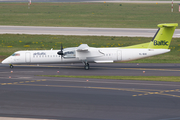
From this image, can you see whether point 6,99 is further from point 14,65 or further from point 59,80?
point 14,65

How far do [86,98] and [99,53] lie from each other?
14.6 m

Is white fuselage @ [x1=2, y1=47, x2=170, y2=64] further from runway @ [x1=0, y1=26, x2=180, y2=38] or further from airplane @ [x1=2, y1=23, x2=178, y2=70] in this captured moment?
runway @ [x1=0, y1=26, x2=180, y2=38]

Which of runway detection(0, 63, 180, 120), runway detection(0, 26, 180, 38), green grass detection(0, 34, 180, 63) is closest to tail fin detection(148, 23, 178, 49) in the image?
runway detection(0, 63, 180, 120)

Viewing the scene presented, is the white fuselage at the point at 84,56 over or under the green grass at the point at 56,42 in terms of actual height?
under

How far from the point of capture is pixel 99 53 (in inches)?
1431

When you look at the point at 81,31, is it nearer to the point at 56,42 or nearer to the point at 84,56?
the point at 56,42

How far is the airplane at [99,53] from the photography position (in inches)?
1415

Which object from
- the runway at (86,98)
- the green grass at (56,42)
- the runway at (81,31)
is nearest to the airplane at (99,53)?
the runway at (86,98)

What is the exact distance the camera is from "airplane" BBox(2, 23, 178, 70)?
118ft

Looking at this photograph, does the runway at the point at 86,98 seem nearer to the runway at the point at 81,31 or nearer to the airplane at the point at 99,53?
the airplane at the point at 99,53

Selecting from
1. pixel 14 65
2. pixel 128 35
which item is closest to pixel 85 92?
pixel 14 65

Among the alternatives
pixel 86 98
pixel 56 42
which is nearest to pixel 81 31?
pixel 56 42

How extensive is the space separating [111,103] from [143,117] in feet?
11.6

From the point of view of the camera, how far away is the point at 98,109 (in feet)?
65.3
